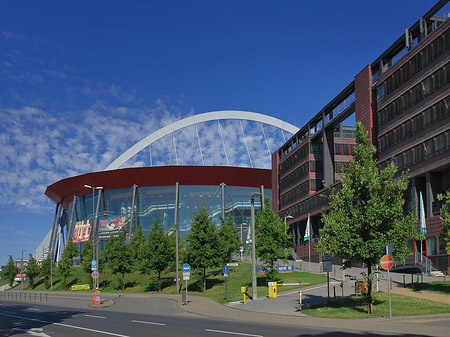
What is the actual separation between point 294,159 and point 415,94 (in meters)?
35.9

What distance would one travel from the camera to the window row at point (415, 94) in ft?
149

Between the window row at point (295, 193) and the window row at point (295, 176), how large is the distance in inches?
54.9

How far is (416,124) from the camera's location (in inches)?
1964

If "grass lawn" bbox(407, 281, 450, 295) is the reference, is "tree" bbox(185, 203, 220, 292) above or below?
above

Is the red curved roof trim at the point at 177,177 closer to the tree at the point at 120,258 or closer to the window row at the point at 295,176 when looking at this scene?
the window row at the point at 295,176

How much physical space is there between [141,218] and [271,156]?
28.3m

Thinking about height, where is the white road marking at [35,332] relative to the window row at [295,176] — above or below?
below

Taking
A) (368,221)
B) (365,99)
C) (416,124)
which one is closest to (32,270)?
(365,99)

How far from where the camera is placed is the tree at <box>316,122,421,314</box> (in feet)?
75.3

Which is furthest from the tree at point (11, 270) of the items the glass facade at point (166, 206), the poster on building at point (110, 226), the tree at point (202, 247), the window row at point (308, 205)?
the tree at point (202, 247)

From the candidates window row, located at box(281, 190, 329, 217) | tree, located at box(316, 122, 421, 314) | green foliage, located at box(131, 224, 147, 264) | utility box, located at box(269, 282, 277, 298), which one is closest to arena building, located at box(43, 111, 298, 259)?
window row, located at box(281, 190, 329, 217)

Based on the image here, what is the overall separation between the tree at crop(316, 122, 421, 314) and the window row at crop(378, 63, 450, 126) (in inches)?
1031

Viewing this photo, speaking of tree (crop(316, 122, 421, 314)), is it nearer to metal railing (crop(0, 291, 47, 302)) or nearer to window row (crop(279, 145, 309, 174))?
metal railing (crop(0, 291, 47, 302))

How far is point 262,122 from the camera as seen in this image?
10856 cm
